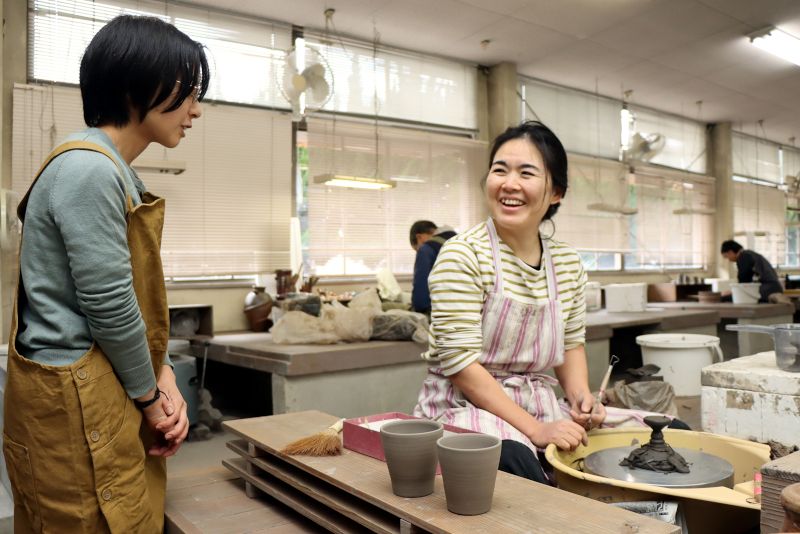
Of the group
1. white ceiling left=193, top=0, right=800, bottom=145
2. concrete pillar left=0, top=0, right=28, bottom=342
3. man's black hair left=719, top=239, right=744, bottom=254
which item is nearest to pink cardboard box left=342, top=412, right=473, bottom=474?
concrete pillar left=0, top=0, right=28, bottom=342

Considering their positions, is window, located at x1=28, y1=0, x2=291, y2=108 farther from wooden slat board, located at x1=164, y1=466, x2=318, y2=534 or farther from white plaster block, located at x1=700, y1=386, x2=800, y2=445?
white plaster block, located at x1=700, y1=386, x2=800, y2=445

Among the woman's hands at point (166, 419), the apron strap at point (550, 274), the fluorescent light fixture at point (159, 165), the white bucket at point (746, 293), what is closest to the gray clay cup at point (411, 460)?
the woman's hands at point (166, 419)

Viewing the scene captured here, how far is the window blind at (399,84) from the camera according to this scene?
625 cm

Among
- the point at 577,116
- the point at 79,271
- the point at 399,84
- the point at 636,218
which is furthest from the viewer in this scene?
the point at 636,218

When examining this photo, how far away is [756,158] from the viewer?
37.0ft

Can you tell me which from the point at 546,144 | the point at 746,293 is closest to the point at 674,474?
the point at 546,144

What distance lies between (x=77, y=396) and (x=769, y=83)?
9.26m

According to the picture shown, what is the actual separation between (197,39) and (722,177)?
8.59m

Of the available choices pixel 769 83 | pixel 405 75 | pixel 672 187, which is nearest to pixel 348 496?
pixel 405 75

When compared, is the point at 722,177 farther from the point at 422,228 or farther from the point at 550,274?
the point at 550,274

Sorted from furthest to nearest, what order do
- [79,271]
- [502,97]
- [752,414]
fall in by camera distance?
[502,97], [752,414], [79,271]

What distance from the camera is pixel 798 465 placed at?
2.87 ft

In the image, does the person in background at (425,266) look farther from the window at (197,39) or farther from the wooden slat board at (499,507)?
the wooden slat board at (499,507)

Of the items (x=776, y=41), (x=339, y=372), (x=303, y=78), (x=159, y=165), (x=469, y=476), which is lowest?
(x=339, y=372)
